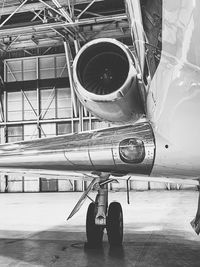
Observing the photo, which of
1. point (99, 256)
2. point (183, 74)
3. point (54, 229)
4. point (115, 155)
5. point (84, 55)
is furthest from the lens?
point (54, 229)

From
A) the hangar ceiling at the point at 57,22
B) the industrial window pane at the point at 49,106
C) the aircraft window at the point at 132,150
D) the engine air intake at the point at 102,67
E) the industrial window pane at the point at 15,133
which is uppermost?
the hangar ceiling at the point at 57,22

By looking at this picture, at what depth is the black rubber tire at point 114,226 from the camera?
18.7 ft

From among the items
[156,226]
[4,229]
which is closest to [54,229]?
[4,229]

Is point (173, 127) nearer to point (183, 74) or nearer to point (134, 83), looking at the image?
point (183, 74)

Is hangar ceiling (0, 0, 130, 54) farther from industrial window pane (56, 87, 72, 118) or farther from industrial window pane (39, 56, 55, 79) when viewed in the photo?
industrial window pane (56, 87, 72, 118)

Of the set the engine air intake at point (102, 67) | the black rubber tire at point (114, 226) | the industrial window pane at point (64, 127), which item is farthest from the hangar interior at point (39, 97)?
the engine air intake at point (102, 67)

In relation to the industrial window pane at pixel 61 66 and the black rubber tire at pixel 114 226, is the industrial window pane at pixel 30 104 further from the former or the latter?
the black rubber tire at pixel 114 226

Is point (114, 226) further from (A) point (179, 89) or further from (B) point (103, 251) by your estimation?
(A) point (179, 89)

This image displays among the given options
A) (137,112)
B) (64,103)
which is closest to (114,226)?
(137,112)

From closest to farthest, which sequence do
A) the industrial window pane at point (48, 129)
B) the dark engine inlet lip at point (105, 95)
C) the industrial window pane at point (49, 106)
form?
the dark engine inlet lip at point (105, 95)
the industrial window pane at point (48, 129)
the industrial window pane at point (49, 106)

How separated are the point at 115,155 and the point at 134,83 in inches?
39.3

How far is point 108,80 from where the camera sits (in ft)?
16.6

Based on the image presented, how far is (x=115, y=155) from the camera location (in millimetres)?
3852

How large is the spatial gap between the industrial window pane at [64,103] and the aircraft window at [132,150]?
1878cm
